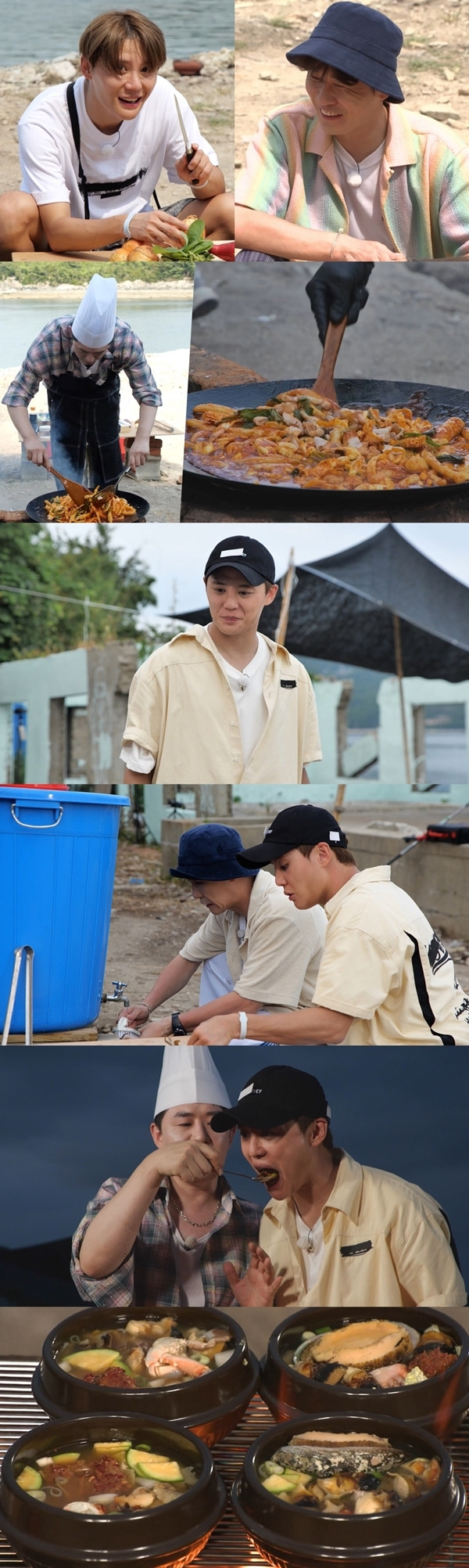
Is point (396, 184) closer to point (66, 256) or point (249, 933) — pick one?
point (66, 256)

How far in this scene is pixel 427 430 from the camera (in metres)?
3.85

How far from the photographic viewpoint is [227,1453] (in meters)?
2.77

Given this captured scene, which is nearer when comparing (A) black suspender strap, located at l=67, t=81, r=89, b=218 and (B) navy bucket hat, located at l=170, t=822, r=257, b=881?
(B) navy bucket hat, located at l=170, t=822, r=257, b=881

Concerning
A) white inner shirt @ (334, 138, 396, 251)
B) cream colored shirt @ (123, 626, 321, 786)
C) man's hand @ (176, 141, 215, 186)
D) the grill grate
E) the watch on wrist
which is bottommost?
the grill grate

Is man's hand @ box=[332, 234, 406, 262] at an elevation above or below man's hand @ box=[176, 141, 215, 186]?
below

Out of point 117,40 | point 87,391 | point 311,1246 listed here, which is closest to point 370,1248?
point 311,1246

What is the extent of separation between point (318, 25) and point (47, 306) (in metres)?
1.41

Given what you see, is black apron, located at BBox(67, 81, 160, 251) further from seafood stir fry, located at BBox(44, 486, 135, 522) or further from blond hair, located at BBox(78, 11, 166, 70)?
seafood stir fry, located at BBox(44, 486, 135, 522)

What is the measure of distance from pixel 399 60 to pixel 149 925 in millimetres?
4081

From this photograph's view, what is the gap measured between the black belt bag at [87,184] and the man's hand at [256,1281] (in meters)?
3.19

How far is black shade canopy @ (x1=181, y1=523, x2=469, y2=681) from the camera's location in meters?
3.87

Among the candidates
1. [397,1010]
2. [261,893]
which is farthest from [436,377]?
[397,1010]

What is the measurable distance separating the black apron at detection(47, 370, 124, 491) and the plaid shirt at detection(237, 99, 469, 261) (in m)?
0.88

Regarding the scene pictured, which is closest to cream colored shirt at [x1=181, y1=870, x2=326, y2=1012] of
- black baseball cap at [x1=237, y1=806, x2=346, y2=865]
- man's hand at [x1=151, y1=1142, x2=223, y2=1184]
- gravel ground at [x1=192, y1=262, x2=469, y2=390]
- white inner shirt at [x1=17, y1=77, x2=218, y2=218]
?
black baseball cap at [x1=237, y1=806, x2=346, y2=865]
